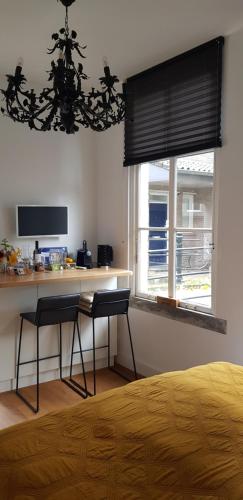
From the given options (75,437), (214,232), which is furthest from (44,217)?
(75,437)

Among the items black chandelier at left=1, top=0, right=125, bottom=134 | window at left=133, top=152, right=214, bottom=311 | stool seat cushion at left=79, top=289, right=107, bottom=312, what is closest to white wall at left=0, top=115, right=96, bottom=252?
window at left=133, top=152, right=214, bottom=311

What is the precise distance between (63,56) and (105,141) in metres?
2.02

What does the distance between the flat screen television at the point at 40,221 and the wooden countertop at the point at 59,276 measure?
0.42 m

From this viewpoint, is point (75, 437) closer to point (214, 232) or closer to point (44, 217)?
point (214, 232)

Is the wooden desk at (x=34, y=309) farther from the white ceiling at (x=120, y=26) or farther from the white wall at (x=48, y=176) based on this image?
the white ceiling at (x=120, y=26)

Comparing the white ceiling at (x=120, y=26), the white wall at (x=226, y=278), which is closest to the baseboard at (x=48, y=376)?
the white wall at (x=226, y=278)

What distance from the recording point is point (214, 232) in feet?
9.61

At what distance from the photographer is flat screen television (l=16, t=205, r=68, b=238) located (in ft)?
11.8

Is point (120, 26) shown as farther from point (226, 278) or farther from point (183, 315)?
point (183, 315)

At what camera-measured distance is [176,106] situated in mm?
3143

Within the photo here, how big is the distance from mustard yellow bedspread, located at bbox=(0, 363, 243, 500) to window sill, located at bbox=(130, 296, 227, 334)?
1.15 meters

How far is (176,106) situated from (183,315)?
5.46 ft

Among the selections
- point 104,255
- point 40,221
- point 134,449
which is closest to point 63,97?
point 134,449

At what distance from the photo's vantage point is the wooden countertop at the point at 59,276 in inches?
118
